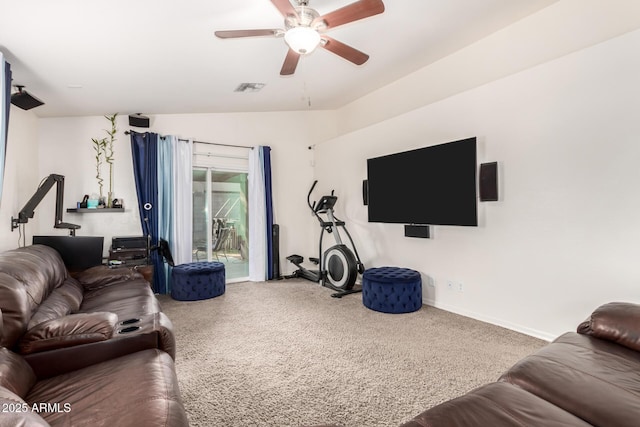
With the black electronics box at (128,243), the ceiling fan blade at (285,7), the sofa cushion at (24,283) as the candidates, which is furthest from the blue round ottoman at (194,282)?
the ceiling fan blade at (285,7)

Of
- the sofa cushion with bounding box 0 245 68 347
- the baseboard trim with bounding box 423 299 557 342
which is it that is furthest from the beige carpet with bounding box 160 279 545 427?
the sofa cushion with bounding box 0 245 68 347

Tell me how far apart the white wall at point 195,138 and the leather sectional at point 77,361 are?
A: 89.1 inches

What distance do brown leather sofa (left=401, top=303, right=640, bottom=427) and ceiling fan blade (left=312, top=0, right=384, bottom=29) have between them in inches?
88.2

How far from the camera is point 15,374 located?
1.46 m

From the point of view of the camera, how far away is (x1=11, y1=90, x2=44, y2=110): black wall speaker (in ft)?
11.2

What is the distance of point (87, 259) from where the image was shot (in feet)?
12.3

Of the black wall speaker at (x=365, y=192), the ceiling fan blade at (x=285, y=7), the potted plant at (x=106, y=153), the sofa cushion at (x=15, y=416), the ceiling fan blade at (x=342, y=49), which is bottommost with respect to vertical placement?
the sofa cushion at (x=15, y=416)

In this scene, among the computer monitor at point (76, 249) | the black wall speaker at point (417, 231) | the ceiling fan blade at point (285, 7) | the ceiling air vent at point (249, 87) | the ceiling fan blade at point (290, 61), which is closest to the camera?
the ceiling fan blade at point (285, 7)

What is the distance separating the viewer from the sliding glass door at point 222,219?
550cm

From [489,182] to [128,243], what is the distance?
179 inches

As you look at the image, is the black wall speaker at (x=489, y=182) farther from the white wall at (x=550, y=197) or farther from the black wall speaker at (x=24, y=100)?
the black wall speaker at (x=24, y=100)

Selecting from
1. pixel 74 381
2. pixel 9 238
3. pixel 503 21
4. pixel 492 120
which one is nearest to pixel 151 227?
pixel 9 238

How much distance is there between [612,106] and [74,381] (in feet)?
13.0

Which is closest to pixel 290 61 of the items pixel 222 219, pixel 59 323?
pixel 59 323
